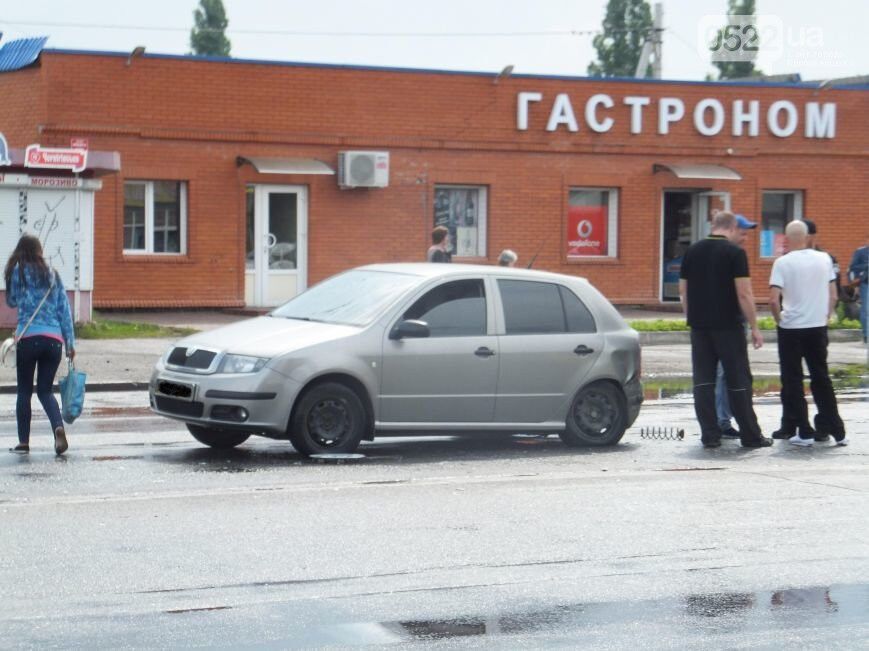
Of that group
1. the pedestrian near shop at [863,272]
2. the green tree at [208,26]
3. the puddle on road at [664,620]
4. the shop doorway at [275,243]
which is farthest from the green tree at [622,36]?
the puddle on road at [664,620]

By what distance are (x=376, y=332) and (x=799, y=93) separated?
2295 cm

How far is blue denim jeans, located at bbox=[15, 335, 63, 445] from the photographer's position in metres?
11.2

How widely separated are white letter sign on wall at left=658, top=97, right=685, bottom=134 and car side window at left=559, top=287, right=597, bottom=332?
63.1 ft

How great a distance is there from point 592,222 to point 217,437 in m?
20.0

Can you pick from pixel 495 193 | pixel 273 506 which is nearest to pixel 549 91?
pixel 495 193

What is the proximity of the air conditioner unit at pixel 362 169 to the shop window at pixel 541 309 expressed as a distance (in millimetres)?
15892

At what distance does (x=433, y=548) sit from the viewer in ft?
26.2

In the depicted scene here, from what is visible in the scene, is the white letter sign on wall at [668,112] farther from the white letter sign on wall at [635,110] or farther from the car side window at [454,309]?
the car side window at [454,309]

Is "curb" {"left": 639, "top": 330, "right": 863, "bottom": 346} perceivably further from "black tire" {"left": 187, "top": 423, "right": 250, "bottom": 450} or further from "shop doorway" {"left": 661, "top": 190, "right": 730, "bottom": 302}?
"black tire" {"left": 187, "top": 423, "right": 250, "bottom": 450}

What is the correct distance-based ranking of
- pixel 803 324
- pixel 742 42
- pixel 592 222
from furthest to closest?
pixel 742 42, pixel 592 222, pixel 803 324

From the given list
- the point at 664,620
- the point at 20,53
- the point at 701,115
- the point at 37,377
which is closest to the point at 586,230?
the point at 701,115

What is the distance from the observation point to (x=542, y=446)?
12.4 metres

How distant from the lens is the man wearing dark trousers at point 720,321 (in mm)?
12188

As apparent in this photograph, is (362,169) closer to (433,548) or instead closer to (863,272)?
(863,272)
